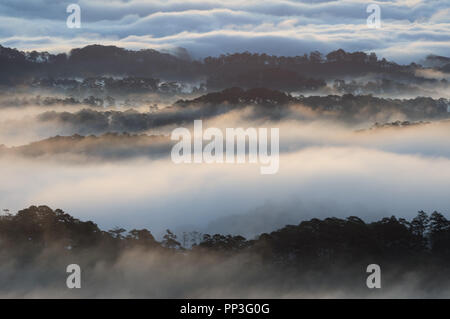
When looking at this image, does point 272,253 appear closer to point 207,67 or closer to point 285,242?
point 285,242

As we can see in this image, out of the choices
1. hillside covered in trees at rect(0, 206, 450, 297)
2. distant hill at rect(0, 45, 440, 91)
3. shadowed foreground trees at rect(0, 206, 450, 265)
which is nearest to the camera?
hillside covered in trees at rect(0, 206, 450, 297)

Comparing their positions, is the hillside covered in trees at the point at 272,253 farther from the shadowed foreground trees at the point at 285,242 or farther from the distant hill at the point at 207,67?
the distant hill at the point at 207,67

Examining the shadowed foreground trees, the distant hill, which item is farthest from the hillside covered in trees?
the distant hill

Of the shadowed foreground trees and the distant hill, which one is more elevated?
the distant hill

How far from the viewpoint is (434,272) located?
28.4 meters

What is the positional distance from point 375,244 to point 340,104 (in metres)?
87.6

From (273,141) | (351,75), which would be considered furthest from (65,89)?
(351,75)

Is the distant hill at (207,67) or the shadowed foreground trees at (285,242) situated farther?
the distant hill at (207,67)

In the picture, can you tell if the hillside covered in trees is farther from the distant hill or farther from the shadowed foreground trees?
the distant hill

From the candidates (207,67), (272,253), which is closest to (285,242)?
(272,253)

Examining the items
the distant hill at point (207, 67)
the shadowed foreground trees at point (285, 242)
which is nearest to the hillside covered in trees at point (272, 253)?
the shadowed foreground trees at point (285, 242)

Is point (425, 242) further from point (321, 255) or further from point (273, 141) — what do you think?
point (273, 141)

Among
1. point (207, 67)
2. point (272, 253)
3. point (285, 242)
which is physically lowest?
point (272, 253)

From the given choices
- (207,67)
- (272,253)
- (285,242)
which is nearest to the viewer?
(272,253)
